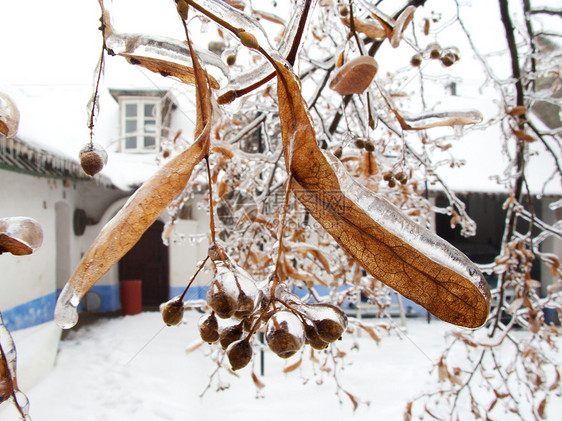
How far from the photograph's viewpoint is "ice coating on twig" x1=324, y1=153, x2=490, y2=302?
1.01 feet

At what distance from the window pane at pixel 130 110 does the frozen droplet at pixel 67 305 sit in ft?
24.3

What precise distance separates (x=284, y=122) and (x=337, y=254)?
6.42 feet

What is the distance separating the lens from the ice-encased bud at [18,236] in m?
0.38

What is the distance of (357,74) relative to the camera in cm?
45

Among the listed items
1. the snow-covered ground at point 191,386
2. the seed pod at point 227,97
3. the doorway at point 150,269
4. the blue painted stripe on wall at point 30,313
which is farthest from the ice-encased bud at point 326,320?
the doorway at point 150,269

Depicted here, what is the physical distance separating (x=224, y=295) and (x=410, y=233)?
0.53 feet

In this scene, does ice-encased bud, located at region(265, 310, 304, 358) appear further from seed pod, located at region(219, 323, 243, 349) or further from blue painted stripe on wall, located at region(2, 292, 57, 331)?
blue painted stripe on wall, located at region(2, 292, 57, 331)

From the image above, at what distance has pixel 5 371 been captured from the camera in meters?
0.36

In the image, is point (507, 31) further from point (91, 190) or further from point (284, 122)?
point (91, 190)

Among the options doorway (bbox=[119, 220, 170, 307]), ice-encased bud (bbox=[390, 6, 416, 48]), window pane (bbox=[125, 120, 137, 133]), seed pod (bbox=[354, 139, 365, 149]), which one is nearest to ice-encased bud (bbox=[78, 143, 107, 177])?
ice-encased bud (bbox=[390, 6, 416, 48])

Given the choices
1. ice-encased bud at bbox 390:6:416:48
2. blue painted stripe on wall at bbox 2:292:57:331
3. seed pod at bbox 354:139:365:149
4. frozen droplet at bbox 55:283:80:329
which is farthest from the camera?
blue painted stripe on wall at bbox 2:292:57:331

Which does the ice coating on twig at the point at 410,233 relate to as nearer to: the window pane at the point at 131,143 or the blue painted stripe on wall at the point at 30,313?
the blue painted stripe on wall at the point at 30,313

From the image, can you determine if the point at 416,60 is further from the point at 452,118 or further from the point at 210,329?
the point at 210,329

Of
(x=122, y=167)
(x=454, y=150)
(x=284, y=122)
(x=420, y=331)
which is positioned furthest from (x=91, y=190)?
(x=284, y=122)
